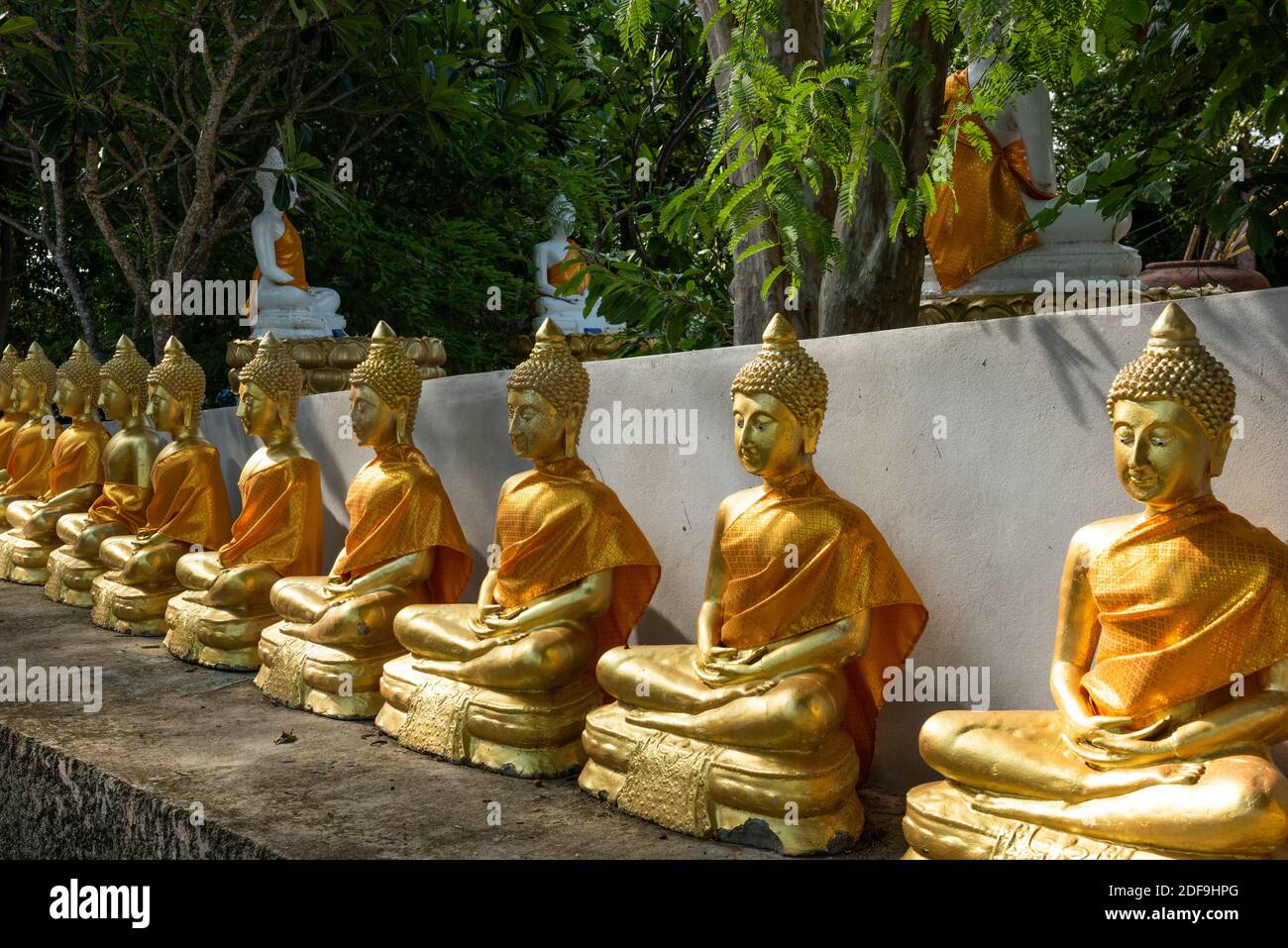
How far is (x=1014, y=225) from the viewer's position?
461 centimetres

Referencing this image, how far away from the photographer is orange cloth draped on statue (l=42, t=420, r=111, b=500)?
24.7 feet

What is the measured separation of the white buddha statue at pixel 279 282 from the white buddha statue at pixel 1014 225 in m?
4.90

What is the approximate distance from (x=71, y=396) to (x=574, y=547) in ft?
16.3

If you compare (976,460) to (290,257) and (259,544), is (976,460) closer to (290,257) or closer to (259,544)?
(259,544)

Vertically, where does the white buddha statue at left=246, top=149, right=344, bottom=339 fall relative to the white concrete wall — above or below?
above

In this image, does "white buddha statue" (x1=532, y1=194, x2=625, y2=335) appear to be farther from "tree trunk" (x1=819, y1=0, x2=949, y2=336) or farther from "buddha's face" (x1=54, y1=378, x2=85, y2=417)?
"tree trunk" (x1=819, y1=0, x2=949, y2=336)

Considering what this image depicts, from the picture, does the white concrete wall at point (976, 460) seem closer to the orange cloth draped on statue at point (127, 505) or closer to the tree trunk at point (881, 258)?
the tree trunk at point (881, 258)

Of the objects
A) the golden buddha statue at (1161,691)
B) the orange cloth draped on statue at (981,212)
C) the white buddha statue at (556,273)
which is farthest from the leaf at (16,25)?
→ the white buddha statue at (556,273)

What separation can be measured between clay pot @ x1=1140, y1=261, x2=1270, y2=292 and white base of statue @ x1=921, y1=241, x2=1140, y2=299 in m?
1.57

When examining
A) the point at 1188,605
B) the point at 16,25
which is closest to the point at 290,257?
the point at 16,25

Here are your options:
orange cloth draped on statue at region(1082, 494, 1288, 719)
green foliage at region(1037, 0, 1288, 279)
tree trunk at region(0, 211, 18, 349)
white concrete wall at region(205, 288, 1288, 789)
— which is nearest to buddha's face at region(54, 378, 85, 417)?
white concrete wall at region(205, 288, 1288, 789)

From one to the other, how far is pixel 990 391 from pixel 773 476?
1.98ft

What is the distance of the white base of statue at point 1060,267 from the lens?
14.6 feet

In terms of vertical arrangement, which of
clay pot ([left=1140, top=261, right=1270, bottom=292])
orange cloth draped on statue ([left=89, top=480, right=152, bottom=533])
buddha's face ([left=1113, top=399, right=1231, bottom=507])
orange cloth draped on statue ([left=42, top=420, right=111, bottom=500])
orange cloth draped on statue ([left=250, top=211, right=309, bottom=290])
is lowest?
orange cloth draped on statue ([left=89, top=480, right=152, bottom=533])
